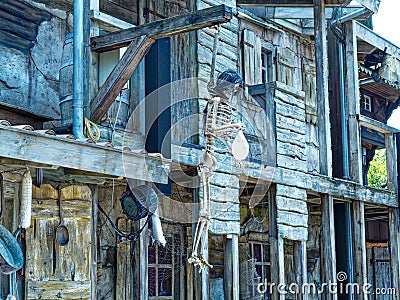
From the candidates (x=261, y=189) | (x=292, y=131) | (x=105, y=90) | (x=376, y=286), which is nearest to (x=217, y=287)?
(x=261, y=189)

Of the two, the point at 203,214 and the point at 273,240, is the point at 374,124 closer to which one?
the point at 273,240

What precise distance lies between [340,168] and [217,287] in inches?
132

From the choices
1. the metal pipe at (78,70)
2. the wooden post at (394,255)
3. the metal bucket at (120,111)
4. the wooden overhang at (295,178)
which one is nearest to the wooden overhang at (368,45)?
the wooden overhang at (295,178)

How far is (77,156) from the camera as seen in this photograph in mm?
6180

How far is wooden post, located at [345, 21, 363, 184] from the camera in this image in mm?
11742

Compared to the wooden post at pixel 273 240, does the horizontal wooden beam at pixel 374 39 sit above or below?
above

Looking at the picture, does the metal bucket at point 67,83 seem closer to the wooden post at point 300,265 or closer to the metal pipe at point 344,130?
the wooden post at point 300,265

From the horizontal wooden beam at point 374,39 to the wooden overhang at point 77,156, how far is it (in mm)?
6884

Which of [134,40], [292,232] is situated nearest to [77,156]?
[134,40]

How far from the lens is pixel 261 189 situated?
1002 centimetres

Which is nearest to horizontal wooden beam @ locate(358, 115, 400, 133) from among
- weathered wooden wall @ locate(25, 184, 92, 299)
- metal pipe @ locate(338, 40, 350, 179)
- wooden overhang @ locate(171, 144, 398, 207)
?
metal pipe @ locate(338, 40, 350, 179)

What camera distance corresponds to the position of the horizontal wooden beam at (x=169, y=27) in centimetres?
709

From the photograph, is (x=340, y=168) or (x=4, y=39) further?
(x=340, y=168)

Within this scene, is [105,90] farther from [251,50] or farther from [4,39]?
[251,50]
